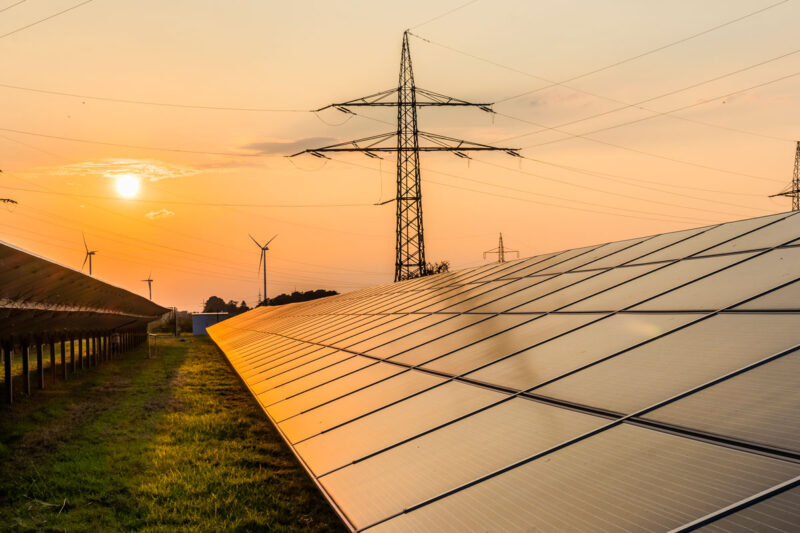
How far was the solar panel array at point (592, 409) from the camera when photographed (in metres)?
4.85

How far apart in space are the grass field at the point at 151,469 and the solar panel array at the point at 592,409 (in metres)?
1.64

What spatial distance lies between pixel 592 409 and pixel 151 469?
38.5 feet

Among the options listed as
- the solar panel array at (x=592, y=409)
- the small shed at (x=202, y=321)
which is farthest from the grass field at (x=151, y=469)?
the small shed at (x=202, y=321)

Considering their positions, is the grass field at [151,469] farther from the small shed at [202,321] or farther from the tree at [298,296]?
the tree at [298,296]

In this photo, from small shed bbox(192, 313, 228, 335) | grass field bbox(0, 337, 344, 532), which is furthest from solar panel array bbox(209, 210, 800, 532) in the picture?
small shed bbox(192, 313, 228, 335)

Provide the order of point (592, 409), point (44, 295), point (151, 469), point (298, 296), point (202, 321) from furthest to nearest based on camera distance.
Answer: point (298, 296) < point (202, 321) < point (44, 295) < point (151, 469) < point (592, 409)

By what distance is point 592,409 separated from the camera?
674 cm

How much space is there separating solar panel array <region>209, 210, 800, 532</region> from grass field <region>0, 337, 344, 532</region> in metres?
1.64

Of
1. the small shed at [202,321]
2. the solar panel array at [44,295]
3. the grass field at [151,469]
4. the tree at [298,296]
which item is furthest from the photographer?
the tree at [298,296]

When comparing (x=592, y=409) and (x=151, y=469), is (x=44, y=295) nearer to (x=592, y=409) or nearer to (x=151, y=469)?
(x=151, y=469)

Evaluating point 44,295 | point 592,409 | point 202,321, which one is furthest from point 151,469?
point 202,321

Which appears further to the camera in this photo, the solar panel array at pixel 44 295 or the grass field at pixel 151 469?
the solar panel array at pixel 44 295

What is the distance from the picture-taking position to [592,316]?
11.0 m

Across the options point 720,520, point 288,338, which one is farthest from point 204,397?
point 720,520
